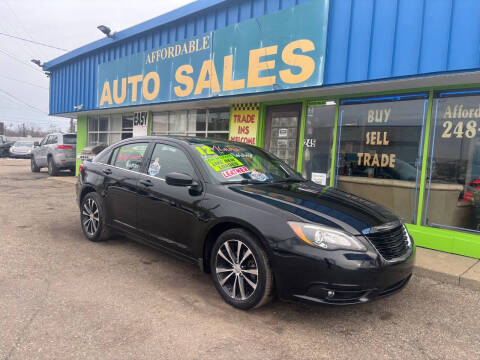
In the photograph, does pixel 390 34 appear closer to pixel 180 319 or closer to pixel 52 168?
pixel 180 319

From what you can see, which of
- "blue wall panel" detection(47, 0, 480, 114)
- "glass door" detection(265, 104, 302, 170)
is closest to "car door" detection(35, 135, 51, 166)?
"blue wall panel" detection(47, 0, 480, 114)

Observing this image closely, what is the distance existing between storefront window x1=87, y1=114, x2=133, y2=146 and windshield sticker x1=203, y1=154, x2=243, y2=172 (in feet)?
31.4

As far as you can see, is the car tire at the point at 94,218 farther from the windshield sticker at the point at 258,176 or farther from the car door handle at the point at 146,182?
the windshield sticker at the point at 258,176

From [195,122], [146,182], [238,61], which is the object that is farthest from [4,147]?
[146,182]

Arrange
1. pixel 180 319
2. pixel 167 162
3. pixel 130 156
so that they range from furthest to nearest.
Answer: pixel 130 156
pixel 167 162
pixel 180 319

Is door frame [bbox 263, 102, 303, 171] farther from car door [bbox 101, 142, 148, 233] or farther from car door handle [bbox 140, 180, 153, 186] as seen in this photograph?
car door handle [bbox 140, 180, 153, 186]

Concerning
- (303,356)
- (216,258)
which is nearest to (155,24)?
(216,258)

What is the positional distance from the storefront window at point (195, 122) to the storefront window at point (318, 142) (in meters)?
2.65

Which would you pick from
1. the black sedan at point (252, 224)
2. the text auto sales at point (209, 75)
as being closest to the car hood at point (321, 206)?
the black sedan at point (252, 224)

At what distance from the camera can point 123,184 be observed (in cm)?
440

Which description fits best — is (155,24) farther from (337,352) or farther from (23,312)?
(337,352)

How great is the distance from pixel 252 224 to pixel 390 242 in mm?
1207

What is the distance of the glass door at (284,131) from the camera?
7469 mm

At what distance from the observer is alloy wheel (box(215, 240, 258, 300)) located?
3016mm
